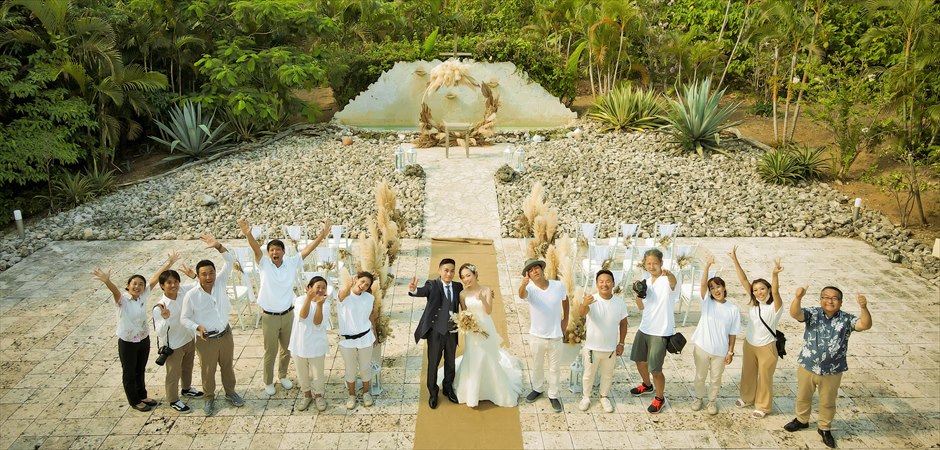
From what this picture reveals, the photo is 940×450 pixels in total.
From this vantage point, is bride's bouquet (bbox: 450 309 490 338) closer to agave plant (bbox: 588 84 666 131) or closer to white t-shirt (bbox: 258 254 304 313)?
white t-shirt (bbox: 258 254 304 313)

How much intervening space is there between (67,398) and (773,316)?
699cm

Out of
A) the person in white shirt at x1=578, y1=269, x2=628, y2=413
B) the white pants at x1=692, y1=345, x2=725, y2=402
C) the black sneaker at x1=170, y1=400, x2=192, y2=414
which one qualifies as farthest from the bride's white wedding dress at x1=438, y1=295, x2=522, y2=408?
the black sneaker at x1=170, y1=400, x2=192, y2=414

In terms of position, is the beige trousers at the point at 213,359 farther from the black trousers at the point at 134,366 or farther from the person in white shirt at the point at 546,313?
the person in white shirt at the point at 546,313

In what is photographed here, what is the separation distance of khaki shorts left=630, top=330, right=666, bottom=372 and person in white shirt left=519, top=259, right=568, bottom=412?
723 millimetres

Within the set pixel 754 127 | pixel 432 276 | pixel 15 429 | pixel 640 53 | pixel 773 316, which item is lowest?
pixel 15 429

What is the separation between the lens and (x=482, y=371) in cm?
712

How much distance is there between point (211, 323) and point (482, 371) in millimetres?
2594

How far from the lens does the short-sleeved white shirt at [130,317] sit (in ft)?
22.3

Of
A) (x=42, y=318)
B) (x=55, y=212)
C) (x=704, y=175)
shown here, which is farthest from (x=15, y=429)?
(x=704, y=175)

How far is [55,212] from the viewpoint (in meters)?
14.1

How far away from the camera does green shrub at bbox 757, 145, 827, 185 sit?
Result: 14195 millimetres

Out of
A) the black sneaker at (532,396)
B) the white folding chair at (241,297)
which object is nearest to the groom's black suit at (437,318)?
the black sneaker at (532,396)

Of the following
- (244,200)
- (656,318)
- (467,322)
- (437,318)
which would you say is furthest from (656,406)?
(244,200)

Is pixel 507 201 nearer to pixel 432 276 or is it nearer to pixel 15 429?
pixel 432 276
